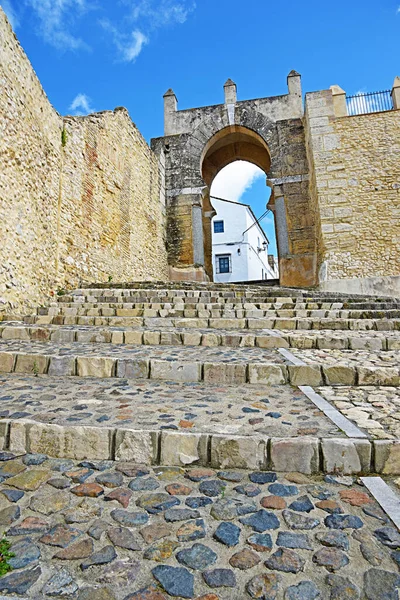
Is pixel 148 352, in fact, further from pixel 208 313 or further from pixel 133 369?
pixel 208 313

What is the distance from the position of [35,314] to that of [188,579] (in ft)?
19.6

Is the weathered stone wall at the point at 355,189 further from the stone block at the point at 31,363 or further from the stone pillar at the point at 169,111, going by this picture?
the stone block at the point at 31,363

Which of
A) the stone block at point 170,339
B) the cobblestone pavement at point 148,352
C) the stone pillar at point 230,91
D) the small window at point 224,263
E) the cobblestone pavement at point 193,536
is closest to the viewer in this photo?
the cobblestone pavement at point 193,536

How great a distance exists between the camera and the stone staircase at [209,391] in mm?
1762

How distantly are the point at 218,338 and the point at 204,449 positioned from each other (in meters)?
2.67

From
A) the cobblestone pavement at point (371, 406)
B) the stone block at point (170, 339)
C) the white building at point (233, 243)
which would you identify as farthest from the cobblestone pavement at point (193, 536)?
the white building at point (233, 243)

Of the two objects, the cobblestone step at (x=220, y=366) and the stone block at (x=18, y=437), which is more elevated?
the cobblestone step at (x=220, y=366)

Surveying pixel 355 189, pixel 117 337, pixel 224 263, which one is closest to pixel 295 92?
pixel 355 189

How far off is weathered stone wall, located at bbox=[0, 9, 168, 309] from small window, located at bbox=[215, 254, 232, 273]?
66.4 feet

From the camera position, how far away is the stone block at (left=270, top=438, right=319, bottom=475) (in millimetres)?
1688

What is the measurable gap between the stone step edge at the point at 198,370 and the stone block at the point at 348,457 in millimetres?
A: 1273

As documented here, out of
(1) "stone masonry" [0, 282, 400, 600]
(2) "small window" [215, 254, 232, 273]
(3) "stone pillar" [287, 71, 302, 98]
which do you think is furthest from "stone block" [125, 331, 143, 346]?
(2) "small window" [215, 254, 232, 273]

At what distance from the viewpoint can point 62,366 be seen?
338 cm

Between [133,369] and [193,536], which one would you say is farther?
[133,369]
